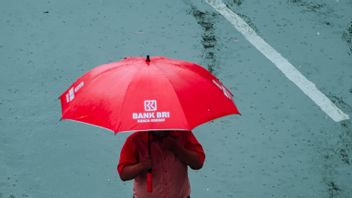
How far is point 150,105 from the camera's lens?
3941 millimetres

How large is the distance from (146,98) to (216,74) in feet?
12.1

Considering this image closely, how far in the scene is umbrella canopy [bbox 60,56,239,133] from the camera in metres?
3.89

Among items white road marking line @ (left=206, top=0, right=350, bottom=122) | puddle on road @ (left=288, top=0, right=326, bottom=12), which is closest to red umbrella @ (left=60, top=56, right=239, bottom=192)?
white road marking line @ (left=206, top=0, right=350, bottom=122)

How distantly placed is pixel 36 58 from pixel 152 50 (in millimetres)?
1501

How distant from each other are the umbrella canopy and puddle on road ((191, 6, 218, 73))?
3.39 m

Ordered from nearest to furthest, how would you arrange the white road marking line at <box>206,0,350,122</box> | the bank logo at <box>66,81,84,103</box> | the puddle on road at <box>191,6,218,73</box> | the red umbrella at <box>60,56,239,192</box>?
the red umbrella at <box>60,56,239,192</box>
the bank logo at <box>66,81,84,103</box>
the white road marking line at <box>206,0,350,122</box>
the puddle on road at <box>191,6,218,73</box>

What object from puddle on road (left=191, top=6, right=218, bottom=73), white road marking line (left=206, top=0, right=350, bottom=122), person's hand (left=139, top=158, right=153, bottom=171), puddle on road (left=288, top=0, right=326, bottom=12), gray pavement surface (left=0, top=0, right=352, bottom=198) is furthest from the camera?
puddle on road (left=288, top=0, right=326, bottom=12)

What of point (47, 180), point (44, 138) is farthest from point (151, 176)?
point (44, 138)

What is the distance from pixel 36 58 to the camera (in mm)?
7766

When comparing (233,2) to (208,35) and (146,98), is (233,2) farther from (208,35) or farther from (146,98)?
(146,98)

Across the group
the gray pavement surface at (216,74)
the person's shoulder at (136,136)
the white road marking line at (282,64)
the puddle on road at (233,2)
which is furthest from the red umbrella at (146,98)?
the puddle on road at (233,2)

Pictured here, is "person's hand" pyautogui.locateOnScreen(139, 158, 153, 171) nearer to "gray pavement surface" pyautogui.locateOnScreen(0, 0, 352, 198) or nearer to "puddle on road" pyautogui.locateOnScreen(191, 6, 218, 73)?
"gray pavement surface" pyautogui.locateOnScreen(0, 0, 352, 198)

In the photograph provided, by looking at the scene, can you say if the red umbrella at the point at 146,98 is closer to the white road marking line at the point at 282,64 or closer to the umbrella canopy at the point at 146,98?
the umbrella canopy at the point at 146,98

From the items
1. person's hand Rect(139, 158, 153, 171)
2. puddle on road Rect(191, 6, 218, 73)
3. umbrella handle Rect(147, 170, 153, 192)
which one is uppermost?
puddle on road Rect(191, 6, 218, 73)
